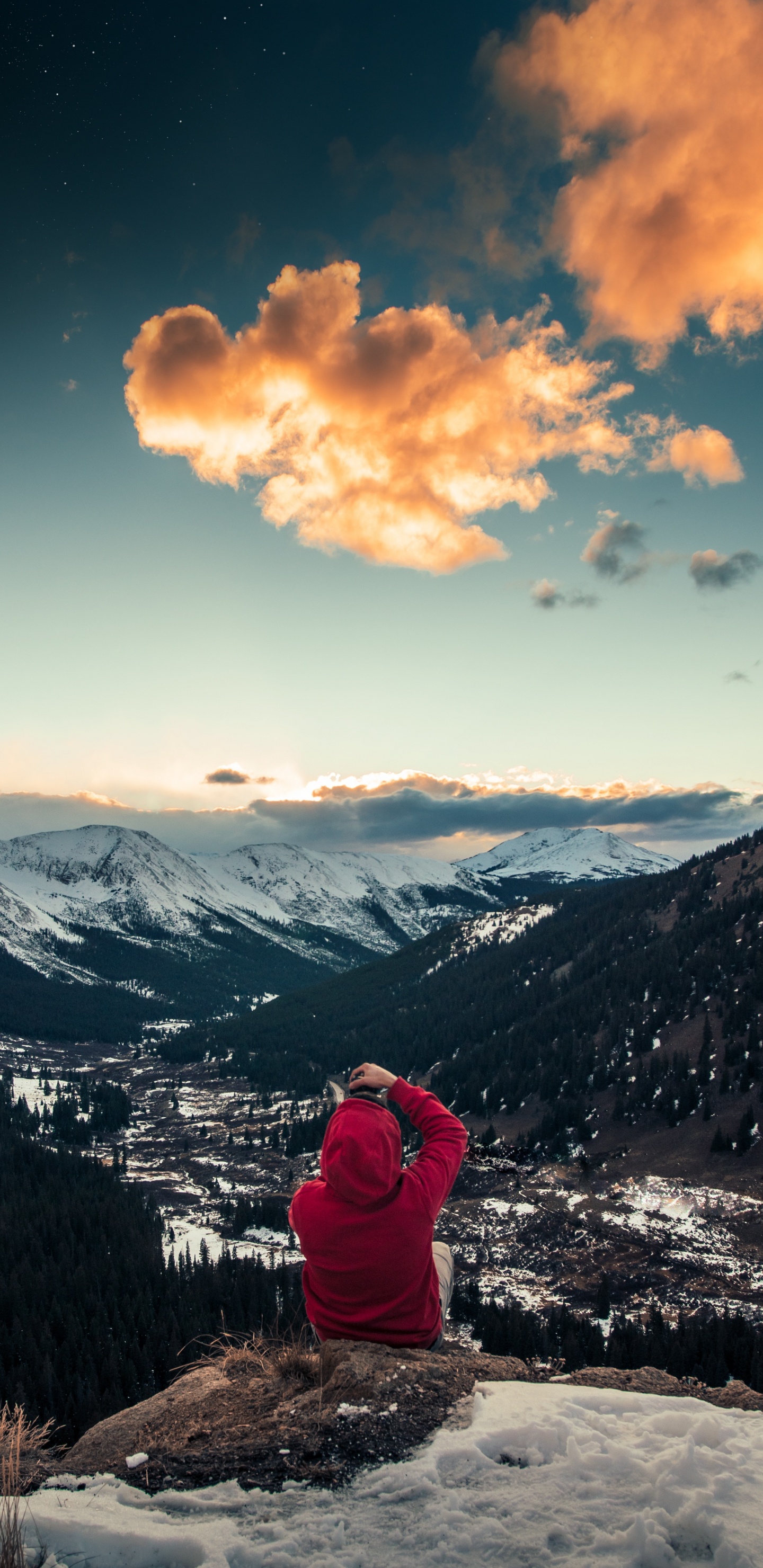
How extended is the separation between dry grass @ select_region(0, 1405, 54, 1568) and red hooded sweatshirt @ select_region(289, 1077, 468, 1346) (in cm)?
230

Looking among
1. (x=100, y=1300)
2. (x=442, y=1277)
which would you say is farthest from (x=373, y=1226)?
(x=100, y=1300)

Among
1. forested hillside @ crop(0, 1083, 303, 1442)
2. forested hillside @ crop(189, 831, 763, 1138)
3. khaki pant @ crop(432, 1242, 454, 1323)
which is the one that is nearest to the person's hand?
khaki pant @ crop(432, 1242, 454, 1323)

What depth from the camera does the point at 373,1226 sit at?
591 centimetres

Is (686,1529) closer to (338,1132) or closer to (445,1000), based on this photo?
(338,1132)

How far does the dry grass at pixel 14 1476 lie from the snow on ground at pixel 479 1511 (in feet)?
0.52

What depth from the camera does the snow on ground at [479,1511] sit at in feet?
12.6

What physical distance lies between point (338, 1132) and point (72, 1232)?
81459mm

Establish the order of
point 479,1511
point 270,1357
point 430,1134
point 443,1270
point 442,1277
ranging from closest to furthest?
point 479,1511 → point 430,1134 → point 270,1357 → point 442,1277 → point 443,1270

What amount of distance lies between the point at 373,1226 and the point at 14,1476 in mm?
2887

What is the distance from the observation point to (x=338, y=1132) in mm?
5816

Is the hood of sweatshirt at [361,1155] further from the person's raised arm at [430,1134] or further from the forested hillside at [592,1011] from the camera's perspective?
the forested hillside at [592,1011]

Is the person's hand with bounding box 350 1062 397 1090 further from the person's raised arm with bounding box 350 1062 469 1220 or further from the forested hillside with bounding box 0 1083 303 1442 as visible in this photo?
the forested hillside with bounding box 0 1083 303 1442

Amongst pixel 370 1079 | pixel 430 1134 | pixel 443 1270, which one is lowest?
pixel 443 1270

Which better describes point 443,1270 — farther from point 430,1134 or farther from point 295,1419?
point 295,1419
